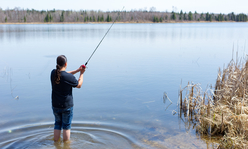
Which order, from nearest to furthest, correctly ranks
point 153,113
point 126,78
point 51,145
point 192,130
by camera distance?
1. point 51,145
2. point 192,130
3. point 153,113
4. point 126,78

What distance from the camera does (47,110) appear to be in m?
6.74

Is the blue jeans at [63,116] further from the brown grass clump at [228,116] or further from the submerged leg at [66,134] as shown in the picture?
the brown grass clump at [228,116]

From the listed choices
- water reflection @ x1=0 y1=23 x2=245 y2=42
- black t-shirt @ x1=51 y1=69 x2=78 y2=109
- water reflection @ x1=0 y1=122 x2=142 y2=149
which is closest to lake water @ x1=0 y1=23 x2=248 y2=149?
water reflection @ x1=0 y1=122 x2=142 y2=149

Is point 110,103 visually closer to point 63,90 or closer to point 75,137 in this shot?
point 75,137

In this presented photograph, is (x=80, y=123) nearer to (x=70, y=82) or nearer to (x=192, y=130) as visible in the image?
(x=70, y=82)

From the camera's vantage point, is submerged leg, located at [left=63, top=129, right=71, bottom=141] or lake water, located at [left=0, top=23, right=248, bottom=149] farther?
lake water, located at [left=0, top=23, right=248, bottom=149]

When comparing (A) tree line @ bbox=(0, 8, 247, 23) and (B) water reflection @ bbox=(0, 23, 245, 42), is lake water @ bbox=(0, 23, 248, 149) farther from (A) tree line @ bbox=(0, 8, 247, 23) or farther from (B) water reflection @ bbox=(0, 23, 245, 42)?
(A) tree line @ bbox=(0, 8, 247, 23)

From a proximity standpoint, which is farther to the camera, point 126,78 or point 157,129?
point 126,78

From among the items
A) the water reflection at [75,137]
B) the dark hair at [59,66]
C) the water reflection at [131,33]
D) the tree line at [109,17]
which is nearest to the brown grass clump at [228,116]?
the water reflection at [75,137]

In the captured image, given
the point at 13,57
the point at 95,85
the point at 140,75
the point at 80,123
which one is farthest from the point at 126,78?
the point at 13,57

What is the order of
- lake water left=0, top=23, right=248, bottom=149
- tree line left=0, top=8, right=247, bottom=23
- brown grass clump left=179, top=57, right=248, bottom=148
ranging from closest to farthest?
brown grass clump left=179, top=57, right=248, bottom=148, lake water left=0, top=23, right=248, bottom=149, tree line left=0, top=8, right=247, bottom=23

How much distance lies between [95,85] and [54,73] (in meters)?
5.41

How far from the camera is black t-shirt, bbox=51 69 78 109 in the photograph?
12.8ft

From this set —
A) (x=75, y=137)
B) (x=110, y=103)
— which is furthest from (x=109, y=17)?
(x=75, y=137)
